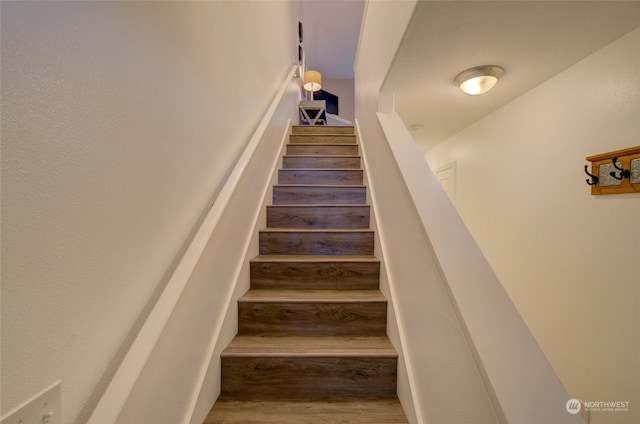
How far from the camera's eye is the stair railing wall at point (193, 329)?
600mm

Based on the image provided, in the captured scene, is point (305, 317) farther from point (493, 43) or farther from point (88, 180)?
point (493, 43)

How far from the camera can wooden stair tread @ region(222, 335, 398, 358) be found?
3.76 feet

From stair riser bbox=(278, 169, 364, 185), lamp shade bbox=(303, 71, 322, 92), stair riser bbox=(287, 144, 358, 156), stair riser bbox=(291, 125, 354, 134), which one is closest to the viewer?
stair riser bbox=(278, 169, 364, 185)

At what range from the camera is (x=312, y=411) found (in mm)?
1032

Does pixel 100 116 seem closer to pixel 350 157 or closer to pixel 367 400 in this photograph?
pixel 367 400

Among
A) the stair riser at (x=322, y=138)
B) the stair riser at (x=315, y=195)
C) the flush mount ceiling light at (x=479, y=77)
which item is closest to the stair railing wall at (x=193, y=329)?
the stair riser at (x=315, y=195)

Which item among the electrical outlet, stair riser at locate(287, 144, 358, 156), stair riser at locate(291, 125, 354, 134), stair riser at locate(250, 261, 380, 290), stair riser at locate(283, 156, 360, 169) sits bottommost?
stair riser at locate(250, 261, 380, 290)

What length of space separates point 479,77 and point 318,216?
1303mm

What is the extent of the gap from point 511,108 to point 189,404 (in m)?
2.46

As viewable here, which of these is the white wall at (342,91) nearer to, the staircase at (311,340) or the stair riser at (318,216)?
the stair riser at (318,216)

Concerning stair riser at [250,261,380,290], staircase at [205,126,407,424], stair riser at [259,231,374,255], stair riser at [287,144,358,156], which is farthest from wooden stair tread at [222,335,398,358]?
stair riser at [287,144,358,156]

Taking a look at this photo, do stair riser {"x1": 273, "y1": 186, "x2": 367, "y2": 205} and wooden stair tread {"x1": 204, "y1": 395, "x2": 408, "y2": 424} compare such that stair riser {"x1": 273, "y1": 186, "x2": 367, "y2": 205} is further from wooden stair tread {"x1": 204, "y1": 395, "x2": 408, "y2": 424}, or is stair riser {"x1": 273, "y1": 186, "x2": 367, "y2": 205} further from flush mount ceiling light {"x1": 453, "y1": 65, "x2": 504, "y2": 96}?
wooden stair tread {"x1": 204, "y1": 395, "x2": 408, "y2": 424}

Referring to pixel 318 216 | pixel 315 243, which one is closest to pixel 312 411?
pixel 315 243

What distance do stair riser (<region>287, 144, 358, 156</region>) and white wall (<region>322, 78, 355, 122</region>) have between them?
163 inches
